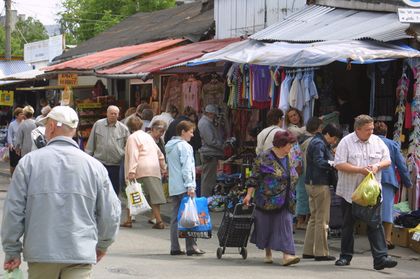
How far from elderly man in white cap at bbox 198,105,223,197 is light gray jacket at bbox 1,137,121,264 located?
10.8m

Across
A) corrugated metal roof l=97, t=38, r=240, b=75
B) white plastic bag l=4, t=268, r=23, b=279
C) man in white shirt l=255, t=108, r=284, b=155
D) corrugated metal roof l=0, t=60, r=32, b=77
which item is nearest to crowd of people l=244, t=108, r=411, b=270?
man in white shirt l=255, t=108, r=284, b=155

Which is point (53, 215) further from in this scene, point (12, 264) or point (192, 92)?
point (192, 92)

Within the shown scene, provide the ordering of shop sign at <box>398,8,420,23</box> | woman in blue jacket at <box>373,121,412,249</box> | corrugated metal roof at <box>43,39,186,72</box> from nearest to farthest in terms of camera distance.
Answer: shop sign at <box>398,8,420,23</box>
woman in blue jacket at <box>373,121,412,249</box>
corrugated metal roof at <box>43,39,186,72</box>

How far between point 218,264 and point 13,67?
30.2m

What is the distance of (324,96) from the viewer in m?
14.6

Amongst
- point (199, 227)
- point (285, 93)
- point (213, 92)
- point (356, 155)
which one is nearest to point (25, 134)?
point (213, 92)

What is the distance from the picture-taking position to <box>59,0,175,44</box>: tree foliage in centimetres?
4572

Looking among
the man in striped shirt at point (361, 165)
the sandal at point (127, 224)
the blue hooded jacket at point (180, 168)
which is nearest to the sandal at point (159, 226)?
the sandal at point (127, 224)

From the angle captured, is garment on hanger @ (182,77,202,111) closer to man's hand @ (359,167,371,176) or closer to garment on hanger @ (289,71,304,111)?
garment on hanger @ (289,71,304,111)

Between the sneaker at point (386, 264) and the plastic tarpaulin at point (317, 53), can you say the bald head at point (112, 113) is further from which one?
the sneaker at point (386, 264)

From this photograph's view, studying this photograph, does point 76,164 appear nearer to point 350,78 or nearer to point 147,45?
point 350,78

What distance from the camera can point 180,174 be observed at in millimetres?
11391

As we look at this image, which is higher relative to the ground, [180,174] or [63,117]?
[63,117]

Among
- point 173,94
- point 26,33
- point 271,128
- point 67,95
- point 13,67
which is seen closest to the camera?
point 271,128
